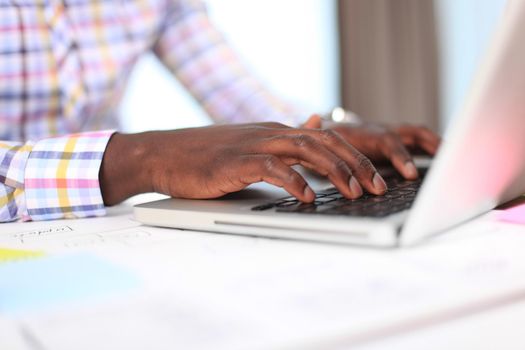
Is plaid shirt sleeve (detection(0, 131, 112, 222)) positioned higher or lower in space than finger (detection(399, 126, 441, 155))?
higher

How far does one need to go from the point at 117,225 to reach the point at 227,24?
7.28 ft

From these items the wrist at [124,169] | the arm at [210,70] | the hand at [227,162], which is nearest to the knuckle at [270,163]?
the hand at [227,162]

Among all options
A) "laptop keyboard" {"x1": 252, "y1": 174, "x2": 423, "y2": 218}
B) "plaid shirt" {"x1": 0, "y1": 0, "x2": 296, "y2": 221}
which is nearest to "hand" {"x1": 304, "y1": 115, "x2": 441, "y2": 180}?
"laptop keyboard" {"x1": 252, "y1": 174, "x2": 423, "y2": 218}

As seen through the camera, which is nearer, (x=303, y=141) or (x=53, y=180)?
(x=303, y=141)

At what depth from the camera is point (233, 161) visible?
670 mm

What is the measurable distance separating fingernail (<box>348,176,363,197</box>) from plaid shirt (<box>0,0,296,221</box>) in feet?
1.22

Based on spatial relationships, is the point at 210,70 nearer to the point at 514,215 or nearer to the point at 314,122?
the point at 314,122

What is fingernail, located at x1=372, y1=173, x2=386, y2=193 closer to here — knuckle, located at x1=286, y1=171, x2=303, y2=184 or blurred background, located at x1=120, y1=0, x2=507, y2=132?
knuckle, located at x1=286, y1=171, x2=303, y2=184

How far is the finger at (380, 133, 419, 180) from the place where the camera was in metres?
0.86

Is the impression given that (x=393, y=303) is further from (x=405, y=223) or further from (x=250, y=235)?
(x=250, y=235)

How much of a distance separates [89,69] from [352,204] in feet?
3.02

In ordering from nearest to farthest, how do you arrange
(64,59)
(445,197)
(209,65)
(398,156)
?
(445,197)
(398,156)
(64,59)
(209,65)

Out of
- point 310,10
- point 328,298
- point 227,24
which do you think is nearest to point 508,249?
point 328,298

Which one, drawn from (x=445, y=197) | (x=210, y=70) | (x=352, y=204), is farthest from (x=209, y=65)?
(x=445, y=197)
